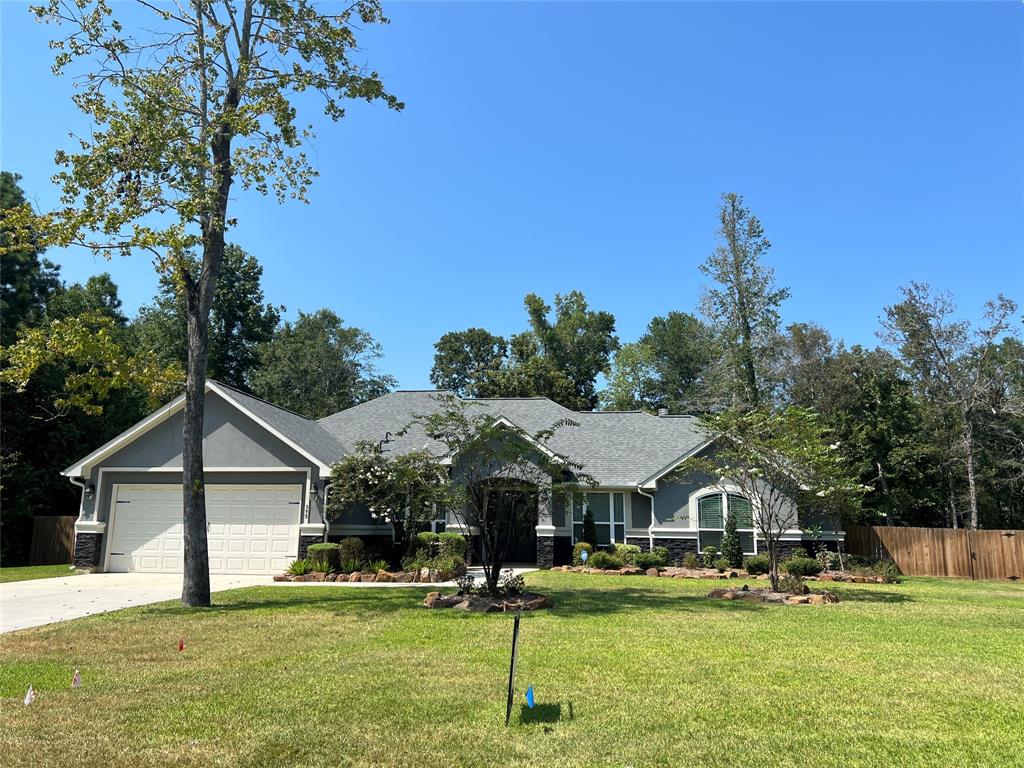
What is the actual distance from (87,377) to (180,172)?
4133mm

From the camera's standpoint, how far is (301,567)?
663 inches

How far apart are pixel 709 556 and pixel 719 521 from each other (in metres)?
1.44

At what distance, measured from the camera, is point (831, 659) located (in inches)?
291

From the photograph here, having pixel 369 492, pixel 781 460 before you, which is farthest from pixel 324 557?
pixel 781 460

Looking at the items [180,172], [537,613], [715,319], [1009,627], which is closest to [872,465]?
[715,319]

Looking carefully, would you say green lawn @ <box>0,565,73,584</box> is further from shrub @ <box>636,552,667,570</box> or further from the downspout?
the downspout

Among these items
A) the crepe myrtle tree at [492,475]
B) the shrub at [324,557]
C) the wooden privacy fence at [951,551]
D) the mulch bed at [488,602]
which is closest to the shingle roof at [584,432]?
the shrub at [324,557]

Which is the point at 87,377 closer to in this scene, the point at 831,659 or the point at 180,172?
the point at 180,172

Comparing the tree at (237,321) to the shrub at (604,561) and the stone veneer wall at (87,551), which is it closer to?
the stone veneer wall at (87,551)

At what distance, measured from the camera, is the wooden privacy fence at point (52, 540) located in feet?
76.8

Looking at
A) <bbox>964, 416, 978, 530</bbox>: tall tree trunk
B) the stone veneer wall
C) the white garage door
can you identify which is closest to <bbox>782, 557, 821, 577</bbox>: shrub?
<bbox>964, 416, 978, 530</bbox>: tall tree trunk

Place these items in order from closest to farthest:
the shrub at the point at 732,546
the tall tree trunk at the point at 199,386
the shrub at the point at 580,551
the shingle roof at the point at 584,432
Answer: the tall tree trunk at the point at 199,386, the shrub at the point at 732,546, the shrub at the point at 580,551, the shingle roof at the point at 584,432

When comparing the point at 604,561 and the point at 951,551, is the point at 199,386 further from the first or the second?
the point at 951,551

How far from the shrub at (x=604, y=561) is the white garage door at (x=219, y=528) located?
329 inches
